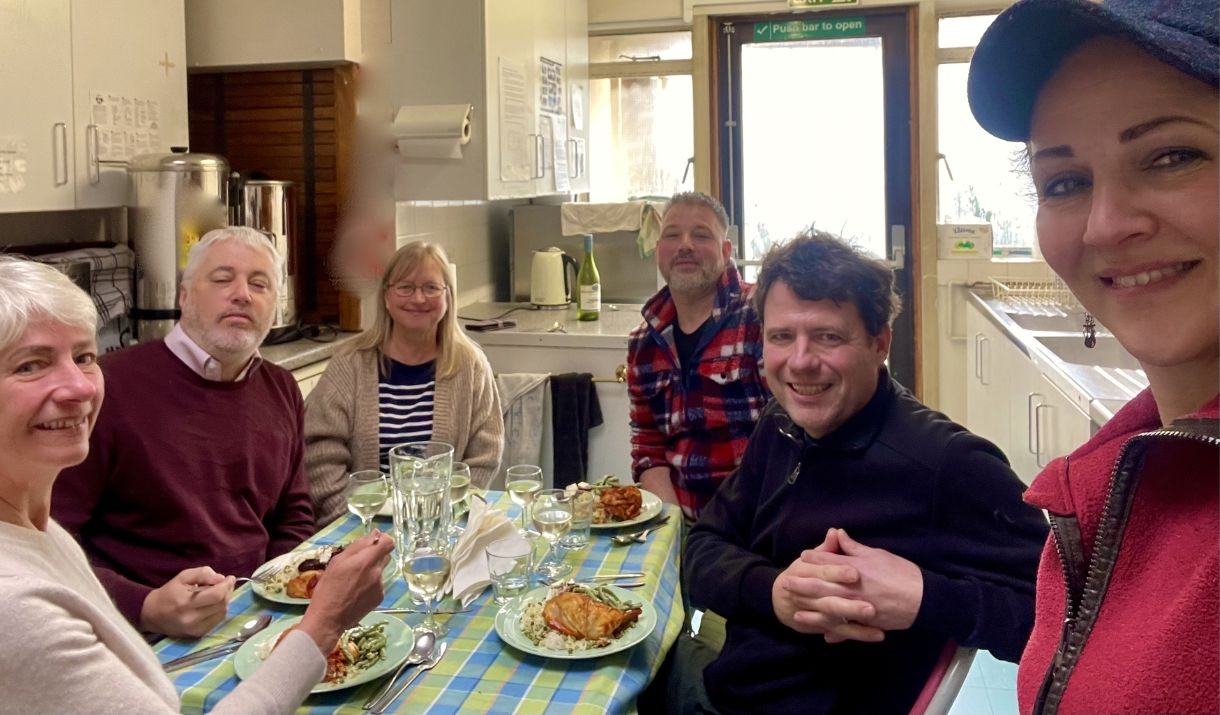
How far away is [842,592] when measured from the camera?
127cm

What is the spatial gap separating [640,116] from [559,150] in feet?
2.81

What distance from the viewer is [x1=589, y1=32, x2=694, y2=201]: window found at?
470 centimetres

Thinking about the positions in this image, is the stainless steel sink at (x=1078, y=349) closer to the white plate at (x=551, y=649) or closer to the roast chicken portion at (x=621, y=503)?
the roast chicken portion at (x=621, y=503)

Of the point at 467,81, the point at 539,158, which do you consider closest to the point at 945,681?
the point at 467,81

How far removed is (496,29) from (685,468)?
1.76 metres

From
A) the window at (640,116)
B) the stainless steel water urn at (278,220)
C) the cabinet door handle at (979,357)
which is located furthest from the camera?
the window at (640,116)

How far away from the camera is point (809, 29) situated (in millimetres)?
4559

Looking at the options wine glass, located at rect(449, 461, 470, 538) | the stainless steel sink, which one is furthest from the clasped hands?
the stainless steel sink

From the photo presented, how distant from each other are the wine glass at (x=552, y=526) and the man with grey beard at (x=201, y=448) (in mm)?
560

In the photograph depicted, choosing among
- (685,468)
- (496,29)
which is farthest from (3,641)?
(496,29)

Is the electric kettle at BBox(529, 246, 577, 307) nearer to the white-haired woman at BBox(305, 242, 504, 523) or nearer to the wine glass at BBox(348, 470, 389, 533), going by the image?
the white-haired woman at BBox(305, 242, 504, 523)

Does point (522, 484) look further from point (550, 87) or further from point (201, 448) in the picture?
point (550, 87)

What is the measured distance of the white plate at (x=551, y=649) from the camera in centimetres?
131

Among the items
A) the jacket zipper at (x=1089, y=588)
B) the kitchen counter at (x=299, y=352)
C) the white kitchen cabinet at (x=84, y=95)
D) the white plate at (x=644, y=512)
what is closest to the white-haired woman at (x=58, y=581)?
the white plate at (x=644, y=512)
